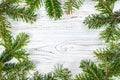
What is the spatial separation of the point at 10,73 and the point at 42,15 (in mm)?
536

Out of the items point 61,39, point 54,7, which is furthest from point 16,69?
point 61,39

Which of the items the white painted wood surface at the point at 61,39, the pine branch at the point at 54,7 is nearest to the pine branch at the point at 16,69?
the pine branch at the point at 54,7

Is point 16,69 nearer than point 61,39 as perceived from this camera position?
Yes

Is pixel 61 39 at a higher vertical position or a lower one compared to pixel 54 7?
lower

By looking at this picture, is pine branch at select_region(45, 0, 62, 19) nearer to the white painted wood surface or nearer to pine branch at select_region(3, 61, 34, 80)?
pine branch at select_region(3, 61, 34, 80)

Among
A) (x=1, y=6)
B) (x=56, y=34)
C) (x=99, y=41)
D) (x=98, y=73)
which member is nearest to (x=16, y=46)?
(x=1, y=6)

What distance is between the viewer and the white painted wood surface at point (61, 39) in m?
1.52

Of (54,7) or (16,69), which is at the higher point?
(54,7)

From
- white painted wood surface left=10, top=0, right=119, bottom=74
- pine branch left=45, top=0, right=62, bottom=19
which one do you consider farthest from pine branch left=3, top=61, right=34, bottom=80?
white painted wood surface left=10, top=0, right=119, bottom=74

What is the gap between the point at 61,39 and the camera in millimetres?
1547

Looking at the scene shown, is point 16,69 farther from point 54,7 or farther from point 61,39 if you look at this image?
point 61,39

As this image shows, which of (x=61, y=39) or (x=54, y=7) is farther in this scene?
(x=61, y=39)

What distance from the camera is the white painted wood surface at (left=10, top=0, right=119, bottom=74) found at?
152 centimetres

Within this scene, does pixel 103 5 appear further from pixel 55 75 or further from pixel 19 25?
pixel 19 25
